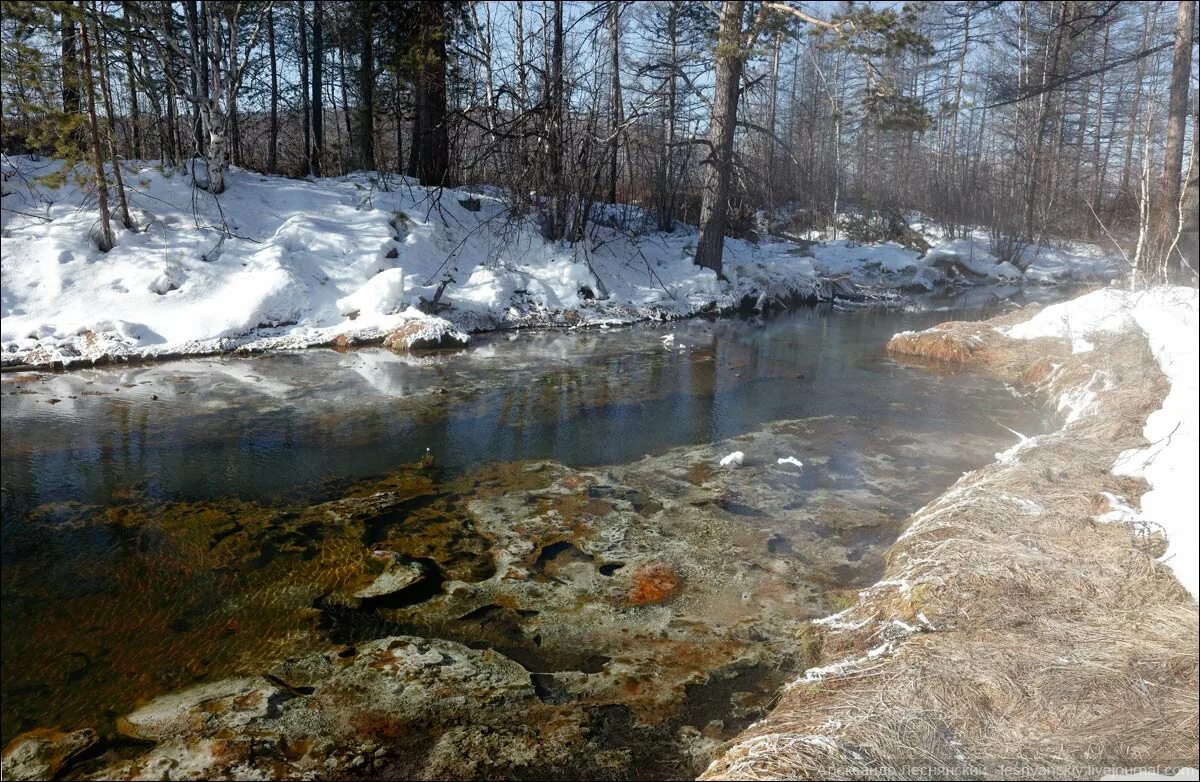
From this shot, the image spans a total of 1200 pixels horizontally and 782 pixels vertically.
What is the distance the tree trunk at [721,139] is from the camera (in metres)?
13.3

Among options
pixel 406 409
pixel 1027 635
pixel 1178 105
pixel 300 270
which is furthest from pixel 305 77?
pixel 1027 635

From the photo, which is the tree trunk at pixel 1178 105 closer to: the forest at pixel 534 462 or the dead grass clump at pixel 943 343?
the forest at pixel 534 462

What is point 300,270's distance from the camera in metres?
12.1

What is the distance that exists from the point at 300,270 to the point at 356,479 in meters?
7.35

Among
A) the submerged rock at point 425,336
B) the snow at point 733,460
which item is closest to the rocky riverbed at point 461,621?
the snow at point 733,460

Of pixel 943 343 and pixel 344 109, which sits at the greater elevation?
pixel 344 109

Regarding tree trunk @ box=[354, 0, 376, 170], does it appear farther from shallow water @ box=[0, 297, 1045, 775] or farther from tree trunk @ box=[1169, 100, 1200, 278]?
tree trunk @ box=[1169, 100, 1200, 278]

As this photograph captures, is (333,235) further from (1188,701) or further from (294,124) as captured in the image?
(294,124)

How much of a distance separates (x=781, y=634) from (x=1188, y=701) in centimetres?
159

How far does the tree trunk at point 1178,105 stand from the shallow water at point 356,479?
5.12 m

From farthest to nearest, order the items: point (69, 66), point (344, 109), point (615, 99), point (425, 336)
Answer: point (344, 109)
point (615, 99)
point (425, 336)
point (69, 66)

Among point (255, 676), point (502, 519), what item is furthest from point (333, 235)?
point (255, 676)

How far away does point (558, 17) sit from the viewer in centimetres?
1442

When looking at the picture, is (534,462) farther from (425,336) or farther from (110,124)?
(110,124)
